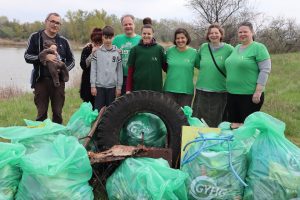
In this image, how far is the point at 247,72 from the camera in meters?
4.45

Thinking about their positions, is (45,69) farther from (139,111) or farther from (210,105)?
(210,105)

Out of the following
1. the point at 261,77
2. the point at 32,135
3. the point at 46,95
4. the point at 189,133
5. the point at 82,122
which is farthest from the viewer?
the point at 46,95

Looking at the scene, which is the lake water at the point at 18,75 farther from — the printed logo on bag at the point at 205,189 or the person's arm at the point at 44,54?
the printed logo on bag at the point at 205,189

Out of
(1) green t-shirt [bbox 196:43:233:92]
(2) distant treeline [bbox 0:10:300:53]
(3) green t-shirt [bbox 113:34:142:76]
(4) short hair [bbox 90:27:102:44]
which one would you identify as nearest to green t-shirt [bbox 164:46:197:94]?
(1) green t-shirt [bbox 196:43:233:92]

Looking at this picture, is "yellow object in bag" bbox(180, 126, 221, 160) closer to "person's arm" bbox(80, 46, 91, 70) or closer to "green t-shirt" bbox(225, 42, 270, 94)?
"green t-shirt" bbox(225, 42, 270, 94)

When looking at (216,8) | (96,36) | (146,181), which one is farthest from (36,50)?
(216,8)

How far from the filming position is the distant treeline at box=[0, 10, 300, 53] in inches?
1343

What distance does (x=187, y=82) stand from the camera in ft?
15.7

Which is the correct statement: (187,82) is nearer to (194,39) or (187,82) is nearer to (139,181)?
(139,181)

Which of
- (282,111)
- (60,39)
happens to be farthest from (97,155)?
(282,111)

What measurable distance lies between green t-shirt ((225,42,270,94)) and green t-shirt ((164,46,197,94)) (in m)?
0.47

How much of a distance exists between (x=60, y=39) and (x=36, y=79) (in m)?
0.60

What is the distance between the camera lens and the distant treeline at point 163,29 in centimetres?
3410

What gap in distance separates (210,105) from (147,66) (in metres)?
0.95
